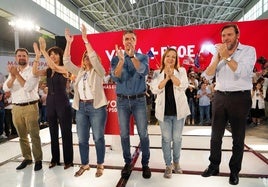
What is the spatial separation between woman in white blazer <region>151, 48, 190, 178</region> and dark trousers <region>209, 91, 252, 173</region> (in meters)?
0.38

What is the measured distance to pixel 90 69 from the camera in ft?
10.5

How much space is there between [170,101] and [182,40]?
1.56 m

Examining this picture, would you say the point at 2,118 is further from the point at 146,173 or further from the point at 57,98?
the point at 146,173

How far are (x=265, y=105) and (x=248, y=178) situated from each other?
486cm

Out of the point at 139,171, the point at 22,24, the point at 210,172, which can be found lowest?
the point at 139,171

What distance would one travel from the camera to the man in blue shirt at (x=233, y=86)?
2590 mm

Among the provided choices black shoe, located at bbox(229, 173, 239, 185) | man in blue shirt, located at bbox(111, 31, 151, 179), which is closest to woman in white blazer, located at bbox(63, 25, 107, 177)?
man in blue shirt, located at bbox(111, 31, 151, 179)

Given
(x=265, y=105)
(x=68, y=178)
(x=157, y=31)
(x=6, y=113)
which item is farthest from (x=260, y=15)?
(x=68, y=178)

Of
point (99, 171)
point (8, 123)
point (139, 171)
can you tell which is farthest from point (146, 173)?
point (8, 123)

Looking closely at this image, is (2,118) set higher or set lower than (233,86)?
lower

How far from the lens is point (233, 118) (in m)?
2.69

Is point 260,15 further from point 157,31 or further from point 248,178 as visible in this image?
point 248,178

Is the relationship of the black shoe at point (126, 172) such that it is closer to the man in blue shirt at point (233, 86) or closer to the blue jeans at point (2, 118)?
the man in blue shirt at point (233, 86)

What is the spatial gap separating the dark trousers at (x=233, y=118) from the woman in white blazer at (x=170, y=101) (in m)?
0.38
